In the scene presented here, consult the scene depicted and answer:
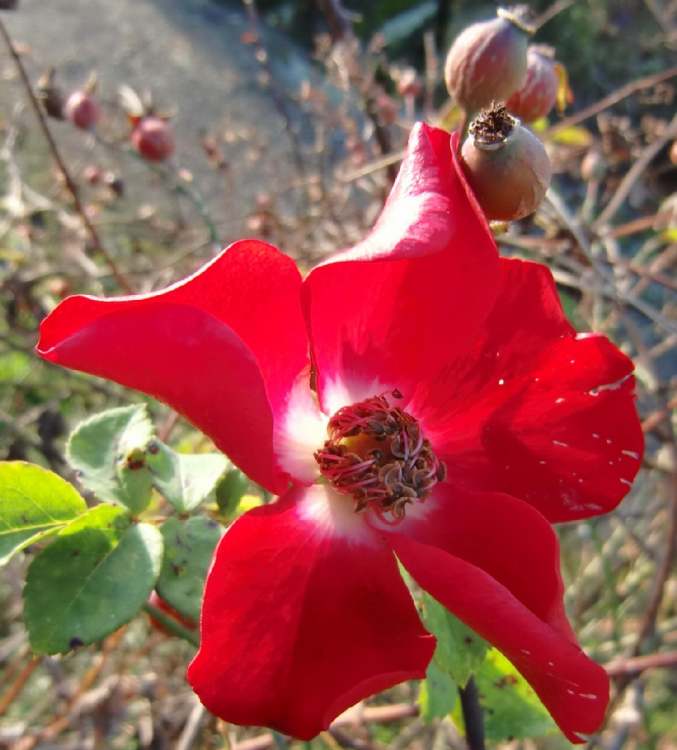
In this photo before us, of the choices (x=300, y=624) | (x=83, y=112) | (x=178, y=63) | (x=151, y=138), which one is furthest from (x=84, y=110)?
(x=178, y=63)

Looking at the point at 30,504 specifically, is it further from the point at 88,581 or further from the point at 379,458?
the point at 379,458

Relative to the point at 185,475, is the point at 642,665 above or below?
below

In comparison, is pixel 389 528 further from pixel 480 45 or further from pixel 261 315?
pixel 480 45

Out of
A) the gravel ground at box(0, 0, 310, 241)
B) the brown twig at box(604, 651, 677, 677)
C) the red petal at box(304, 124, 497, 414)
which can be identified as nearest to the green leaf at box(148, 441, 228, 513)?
the red petal at box(304, 124, 497, 414)

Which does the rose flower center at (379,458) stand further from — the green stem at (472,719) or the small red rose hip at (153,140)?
the small red rose hip at (153,140)

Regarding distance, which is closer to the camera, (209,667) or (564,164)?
(209,667)

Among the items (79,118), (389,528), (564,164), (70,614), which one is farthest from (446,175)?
(564,164)
